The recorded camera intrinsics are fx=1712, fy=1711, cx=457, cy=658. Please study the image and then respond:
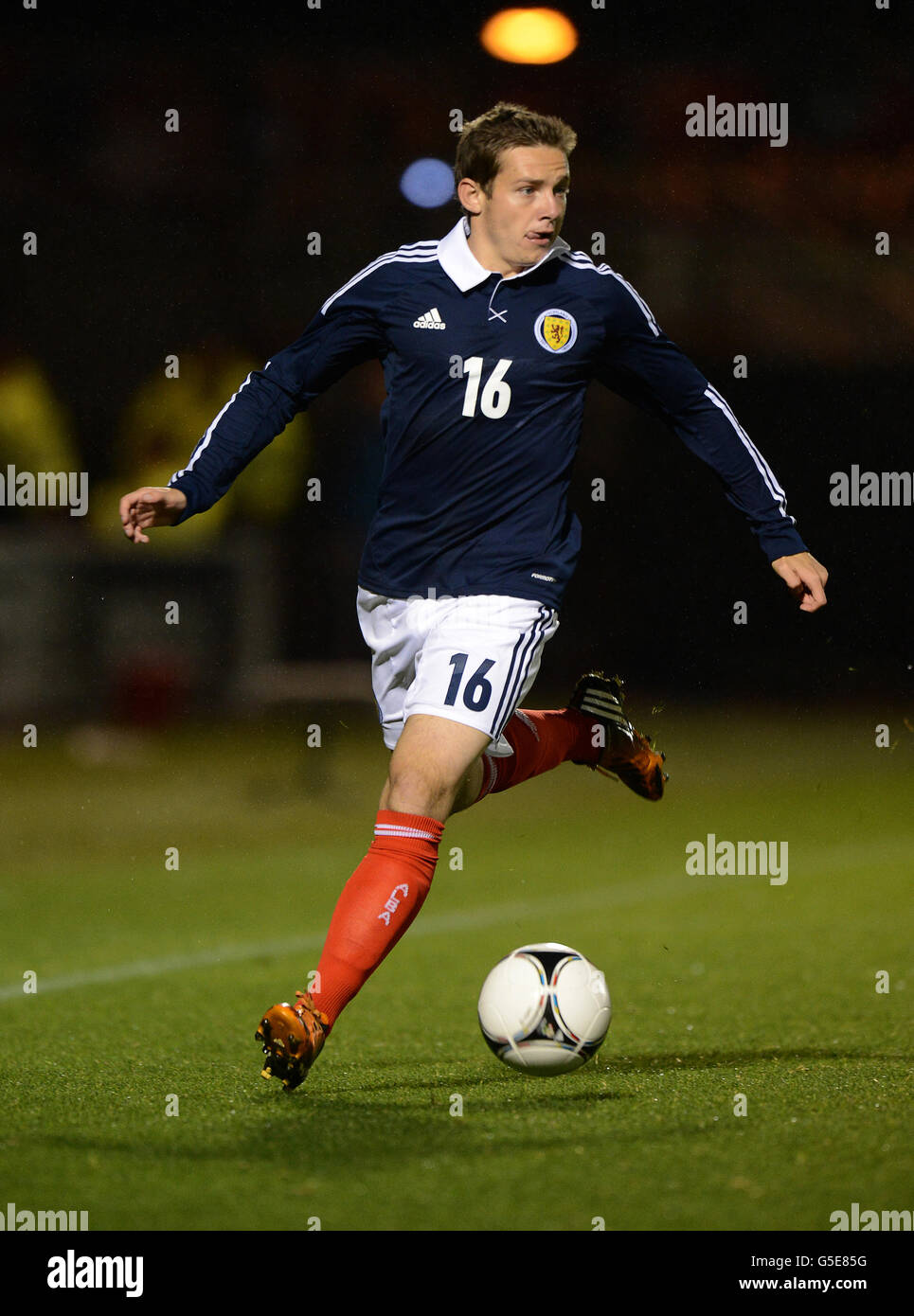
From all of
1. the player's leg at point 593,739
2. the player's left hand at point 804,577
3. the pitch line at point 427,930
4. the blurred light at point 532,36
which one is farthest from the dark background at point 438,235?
the player's left hand at point 804,577

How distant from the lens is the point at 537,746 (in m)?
4.48

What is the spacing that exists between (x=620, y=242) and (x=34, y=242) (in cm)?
484

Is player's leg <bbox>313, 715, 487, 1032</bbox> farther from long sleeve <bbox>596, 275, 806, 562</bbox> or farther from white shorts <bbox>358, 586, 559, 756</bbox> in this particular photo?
long sleeve <bbox>596, 275, 806, 562</bbox>

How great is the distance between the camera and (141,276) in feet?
50.4

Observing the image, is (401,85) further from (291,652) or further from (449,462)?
(449,462)

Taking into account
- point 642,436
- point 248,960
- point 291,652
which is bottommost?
point 248,960

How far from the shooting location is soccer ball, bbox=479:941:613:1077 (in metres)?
3.54

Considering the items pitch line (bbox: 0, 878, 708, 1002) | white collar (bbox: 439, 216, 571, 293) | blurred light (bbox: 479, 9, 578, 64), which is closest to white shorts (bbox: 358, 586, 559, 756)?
white collar (bbox: 439, 216, 571, 293)

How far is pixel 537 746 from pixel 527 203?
56.2 inches

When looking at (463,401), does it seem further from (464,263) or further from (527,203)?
(527,203)

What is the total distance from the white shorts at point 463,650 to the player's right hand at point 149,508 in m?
0.52

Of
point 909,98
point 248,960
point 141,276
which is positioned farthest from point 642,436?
point 248,960

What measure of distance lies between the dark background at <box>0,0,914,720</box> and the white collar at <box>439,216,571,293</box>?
9.54m

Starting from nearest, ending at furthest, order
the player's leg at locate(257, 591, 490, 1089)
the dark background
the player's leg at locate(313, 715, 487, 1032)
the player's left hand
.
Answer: the player's leg at locate(257, 591, 490, 1089), the player's leg at locate(313, 715, 487, 1032), the player's left hand, the dark background
